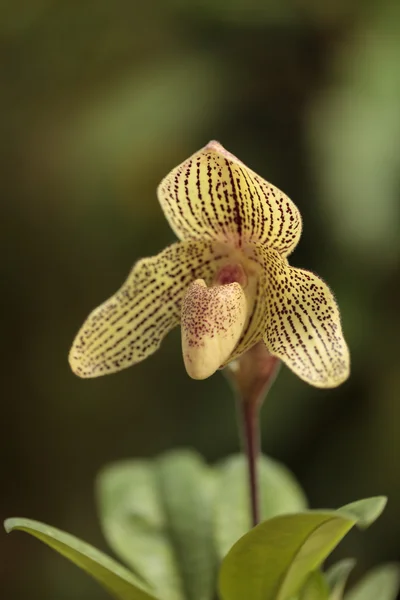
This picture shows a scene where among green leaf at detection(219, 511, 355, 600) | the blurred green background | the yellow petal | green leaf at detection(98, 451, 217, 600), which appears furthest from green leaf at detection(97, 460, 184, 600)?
the blurred green background

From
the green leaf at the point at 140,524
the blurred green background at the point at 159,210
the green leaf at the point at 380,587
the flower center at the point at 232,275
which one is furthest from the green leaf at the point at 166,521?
the blurred green background at the point at 159,210

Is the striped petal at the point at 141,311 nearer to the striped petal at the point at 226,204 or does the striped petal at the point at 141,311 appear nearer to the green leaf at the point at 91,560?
the striped petal at the point at 226,204

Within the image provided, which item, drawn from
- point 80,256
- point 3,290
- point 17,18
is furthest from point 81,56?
point 3,290

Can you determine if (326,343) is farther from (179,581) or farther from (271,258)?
(179,581)

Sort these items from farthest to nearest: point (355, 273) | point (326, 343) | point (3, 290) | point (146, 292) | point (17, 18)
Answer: point (3, 290), point (17, 18), point (355, 273), point (146, 292), point (326, 343)

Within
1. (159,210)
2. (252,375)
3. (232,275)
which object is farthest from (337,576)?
(159,210)

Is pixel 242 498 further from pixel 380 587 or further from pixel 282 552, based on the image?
pixel 282 552

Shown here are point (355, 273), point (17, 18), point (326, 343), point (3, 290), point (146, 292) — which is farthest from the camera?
point (3, 290)
